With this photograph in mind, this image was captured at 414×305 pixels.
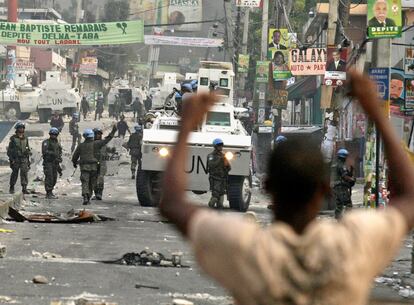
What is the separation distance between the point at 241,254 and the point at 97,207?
1893cm

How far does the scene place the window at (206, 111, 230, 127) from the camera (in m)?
23.3

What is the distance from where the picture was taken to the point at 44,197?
24.3 meters

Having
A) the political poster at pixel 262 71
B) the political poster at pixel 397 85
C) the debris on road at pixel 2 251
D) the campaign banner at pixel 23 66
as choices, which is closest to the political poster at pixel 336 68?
the political poster at pixel 397 85

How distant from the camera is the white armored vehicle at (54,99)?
56.5 meters

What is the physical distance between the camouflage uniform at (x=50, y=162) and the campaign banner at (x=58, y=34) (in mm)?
21465

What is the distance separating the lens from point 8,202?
1933cm

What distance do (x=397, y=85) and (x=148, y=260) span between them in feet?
41.3

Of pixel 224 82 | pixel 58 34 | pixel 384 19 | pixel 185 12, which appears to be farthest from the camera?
pixel 185 12

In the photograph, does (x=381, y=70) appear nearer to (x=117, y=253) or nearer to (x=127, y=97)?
(x=117, y=253)

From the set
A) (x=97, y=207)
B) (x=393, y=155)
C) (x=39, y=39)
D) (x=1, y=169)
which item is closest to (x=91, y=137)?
(x=97, y=207)

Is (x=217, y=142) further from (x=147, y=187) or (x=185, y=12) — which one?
(x=185, y=12)

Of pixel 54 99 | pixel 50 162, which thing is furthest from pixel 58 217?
pixel 54 99

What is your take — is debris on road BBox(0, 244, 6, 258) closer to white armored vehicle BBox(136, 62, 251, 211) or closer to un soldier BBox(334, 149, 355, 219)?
un soldier BBox(334, 149, 355, 219)

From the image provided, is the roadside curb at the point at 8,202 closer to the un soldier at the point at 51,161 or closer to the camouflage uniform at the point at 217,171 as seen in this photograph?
the un soldier at the point at 51,161
